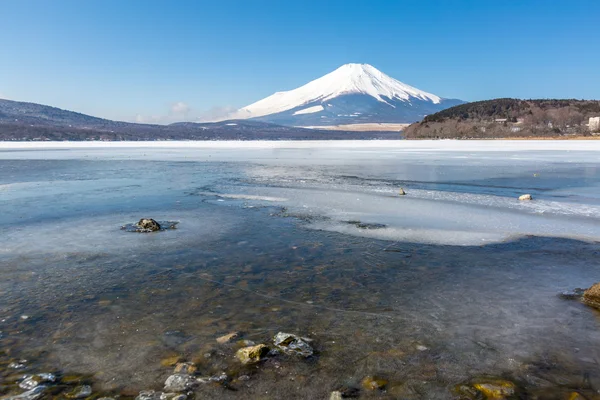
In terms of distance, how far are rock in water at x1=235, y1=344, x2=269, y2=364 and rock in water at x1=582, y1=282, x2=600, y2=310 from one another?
3799mm

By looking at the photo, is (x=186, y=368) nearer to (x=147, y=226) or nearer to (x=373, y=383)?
(x=373, y=383)

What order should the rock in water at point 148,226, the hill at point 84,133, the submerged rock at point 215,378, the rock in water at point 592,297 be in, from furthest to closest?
the hill at point 84,133 < the rock in water at point 148,226 < the rock in water at point 592,297 < the submerged rock at point 215,378

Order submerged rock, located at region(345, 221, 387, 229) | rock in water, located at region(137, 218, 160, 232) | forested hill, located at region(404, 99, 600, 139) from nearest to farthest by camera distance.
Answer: rock in water, located at region(137, 218, 160, 232) < submerged rock, located at region(345, 221, 387, 229) < forested hill, located at region(404, 99, 600, 139)

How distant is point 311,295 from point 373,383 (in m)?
1.94

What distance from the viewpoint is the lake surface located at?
3.54 meters

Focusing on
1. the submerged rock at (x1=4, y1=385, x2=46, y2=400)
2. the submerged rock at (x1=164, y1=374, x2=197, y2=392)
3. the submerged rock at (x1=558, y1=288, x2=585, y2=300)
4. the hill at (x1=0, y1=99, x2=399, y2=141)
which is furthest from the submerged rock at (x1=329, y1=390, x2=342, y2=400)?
the hill at (x1=0, y1=99, x2=399, y2=141)

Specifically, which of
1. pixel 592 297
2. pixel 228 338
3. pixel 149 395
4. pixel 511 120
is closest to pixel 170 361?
pixel 149 395

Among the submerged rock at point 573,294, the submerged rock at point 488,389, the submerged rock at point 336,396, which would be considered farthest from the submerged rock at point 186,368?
the submerged rock at point 573,294

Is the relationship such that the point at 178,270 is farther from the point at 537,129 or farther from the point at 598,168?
the point at 537,129

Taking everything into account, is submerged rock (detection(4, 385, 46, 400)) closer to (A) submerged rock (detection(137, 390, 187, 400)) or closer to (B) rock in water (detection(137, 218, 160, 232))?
(A) submerged rock (detection(137, 390, 187, 400))

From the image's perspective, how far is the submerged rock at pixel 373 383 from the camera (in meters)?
3.34

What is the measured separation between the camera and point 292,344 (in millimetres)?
3986

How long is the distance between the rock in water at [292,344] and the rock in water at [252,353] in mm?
182

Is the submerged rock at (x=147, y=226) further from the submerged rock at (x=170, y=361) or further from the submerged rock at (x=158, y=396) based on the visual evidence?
the submerged rock at (x=158, y=396)
